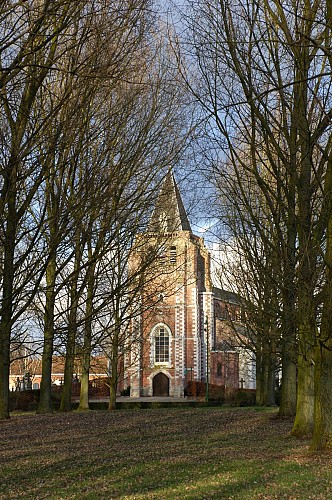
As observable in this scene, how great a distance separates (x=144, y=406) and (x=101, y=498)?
29.0m

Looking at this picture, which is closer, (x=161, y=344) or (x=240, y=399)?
(x=240, y=399)

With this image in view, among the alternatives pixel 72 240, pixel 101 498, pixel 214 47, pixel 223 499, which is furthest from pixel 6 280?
pixel 214 47

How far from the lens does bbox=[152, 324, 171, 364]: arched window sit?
59.4m

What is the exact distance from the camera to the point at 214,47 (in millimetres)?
12266

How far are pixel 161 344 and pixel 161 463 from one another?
1935 inches

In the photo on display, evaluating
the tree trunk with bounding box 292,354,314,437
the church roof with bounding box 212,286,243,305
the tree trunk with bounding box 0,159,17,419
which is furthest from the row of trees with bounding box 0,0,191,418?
the church roof with bounding box 212,286,243,305

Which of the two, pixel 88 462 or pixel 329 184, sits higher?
pixel 329 184

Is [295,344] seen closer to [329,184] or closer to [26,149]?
[329,184]

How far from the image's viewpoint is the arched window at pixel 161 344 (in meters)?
59.4

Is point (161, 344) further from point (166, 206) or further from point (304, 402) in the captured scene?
point (166, 206)

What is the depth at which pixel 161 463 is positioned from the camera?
36.7ft

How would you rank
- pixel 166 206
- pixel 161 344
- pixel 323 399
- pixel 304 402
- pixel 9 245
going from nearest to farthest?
pixel 9 245 → pixel 323 399 → pixel 166 206 → pixel 304 402 → pixel 161 344

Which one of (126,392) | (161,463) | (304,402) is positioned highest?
(304,402)

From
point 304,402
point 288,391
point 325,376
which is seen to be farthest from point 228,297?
point 325,376
